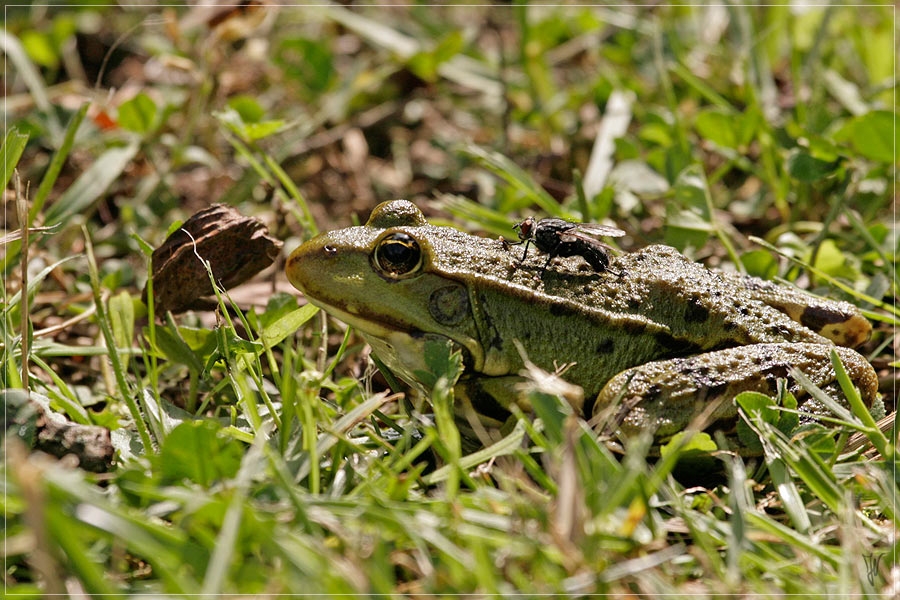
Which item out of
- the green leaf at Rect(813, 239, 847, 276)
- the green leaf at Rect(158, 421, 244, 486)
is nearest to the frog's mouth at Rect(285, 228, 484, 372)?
the green leaf at Rect(158, 421, 244, 486)

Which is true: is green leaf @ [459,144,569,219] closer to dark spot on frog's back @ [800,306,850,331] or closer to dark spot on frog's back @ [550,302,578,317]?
dark spot on frog's back @ [550,302,578,317]

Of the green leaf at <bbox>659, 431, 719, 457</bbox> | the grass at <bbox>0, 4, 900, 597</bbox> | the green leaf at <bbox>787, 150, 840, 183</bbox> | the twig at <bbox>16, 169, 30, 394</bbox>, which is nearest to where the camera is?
the grass at <bbox>0, 4, 900, 597</bbox>

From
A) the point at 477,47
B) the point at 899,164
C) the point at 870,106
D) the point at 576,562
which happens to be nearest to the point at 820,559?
the point at 576,562

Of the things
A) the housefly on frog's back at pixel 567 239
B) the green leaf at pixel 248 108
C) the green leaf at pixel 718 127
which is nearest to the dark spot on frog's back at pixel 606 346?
the housefly on frog's back at pixel 567 239

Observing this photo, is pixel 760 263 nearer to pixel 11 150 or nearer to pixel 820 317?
pixel 820 317

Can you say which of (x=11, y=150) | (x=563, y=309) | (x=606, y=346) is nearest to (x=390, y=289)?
(x=563, y=309)

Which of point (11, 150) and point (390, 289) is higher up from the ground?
point (11, 150)

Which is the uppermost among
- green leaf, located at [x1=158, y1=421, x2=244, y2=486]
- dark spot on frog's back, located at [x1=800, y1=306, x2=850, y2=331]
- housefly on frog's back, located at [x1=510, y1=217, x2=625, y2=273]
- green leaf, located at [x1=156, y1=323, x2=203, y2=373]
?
housefly on frog's back, located at [x1=510, y1=217, x2=625, y2=273]

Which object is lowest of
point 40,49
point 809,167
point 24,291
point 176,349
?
point 176,349
